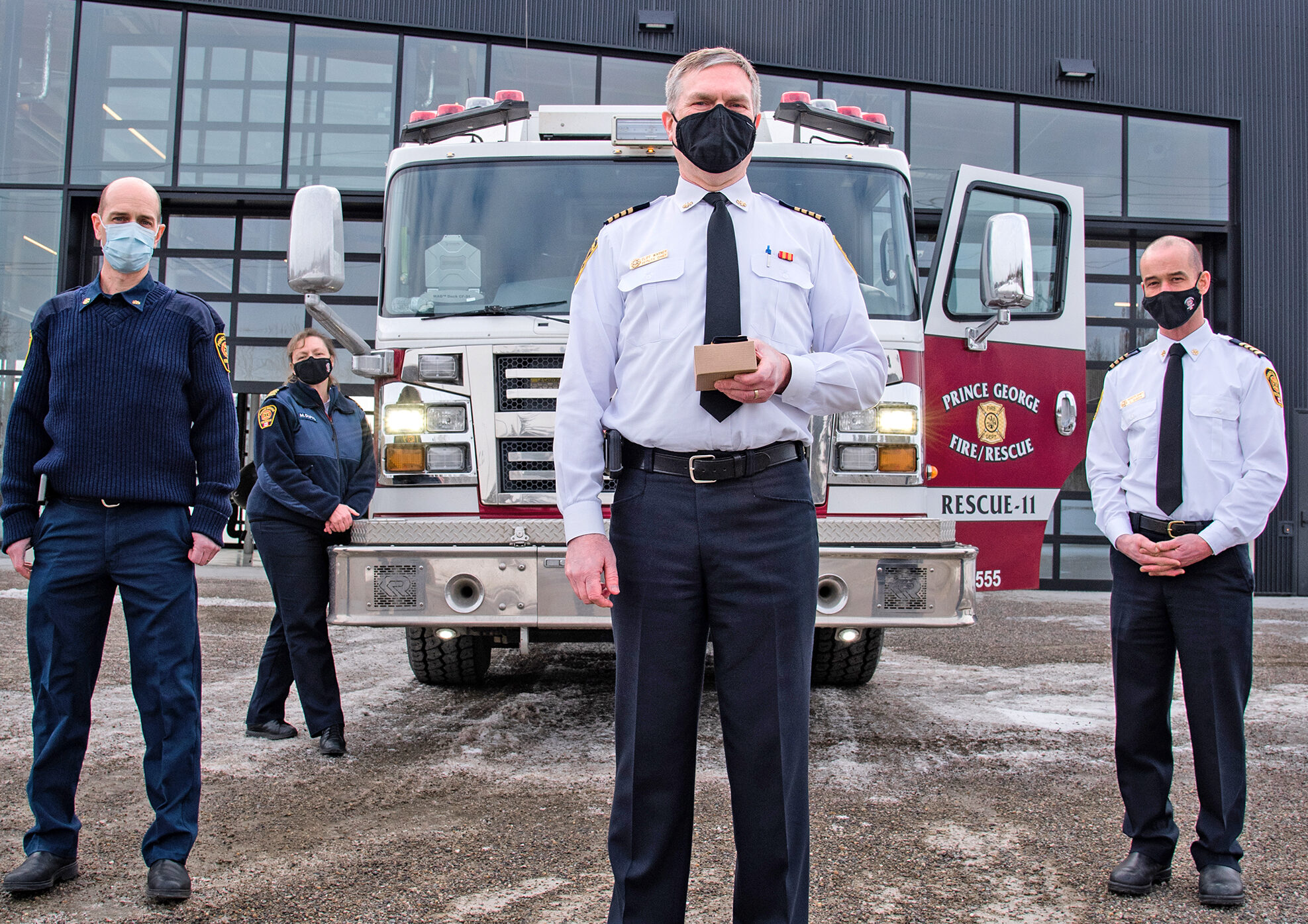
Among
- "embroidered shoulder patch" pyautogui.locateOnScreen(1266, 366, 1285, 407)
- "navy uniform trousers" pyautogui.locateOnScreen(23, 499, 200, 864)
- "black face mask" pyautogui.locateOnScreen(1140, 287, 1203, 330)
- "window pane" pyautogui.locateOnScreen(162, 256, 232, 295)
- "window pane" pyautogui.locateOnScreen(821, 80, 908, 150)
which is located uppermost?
"window pane" pyautogui.locateOnScreen(821, 80, 908, 150)

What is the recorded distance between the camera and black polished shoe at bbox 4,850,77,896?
272cm

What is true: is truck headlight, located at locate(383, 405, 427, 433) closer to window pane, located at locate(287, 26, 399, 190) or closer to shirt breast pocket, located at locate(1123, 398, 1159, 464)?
shirt breast pocket, located at locate(1123, 398, 1159, 464)

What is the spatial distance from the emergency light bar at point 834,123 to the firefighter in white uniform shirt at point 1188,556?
1.97m

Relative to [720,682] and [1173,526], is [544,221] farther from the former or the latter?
[720,682]

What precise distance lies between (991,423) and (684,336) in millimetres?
3143

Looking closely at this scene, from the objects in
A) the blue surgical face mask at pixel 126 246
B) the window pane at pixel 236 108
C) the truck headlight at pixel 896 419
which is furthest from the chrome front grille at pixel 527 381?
the window pane at pixel 236 108

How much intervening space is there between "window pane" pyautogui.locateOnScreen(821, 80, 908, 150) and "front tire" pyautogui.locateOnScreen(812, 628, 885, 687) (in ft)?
28.1

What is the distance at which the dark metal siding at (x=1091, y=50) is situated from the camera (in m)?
12.2

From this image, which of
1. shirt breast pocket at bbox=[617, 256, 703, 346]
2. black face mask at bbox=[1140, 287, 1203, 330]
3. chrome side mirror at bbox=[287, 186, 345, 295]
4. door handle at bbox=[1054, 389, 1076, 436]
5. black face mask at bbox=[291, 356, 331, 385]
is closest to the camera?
shirt breast pocket at bbox=[617, 256, 703, 346]

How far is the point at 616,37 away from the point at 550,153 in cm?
824

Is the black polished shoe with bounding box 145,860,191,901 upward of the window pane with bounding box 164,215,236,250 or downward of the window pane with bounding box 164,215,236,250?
downward

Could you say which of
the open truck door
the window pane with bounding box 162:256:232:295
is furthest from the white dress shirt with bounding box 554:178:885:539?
the window pane with bounding box 162:256:232:295

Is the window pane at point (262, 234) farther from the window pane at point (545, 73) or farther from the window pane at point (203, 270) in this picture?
the window pane at point (545, 73)

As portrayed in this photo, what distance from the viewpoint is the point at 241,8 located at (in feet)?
40.0
